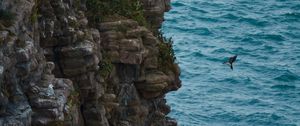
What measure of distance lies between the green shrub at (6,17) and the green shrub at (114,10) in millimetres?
9344

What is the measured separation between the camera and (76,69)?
96.5 feet

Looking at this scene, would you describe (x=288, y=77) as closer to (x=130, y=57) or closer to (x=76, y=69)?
(x=130, y=57)

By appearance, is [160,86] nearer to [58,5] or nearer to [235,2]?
[58,5]

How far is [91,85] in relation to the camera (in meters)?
30.5

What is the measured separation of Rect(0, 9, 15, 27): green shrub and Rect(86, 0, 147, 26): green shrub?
9344mm

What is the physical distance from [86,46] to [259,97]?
44.1m

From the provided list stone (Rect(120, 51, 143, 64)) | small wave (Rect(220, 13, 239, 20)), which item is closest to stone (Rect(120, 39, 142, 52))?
stone (Rect(120, 51, 143, 64))

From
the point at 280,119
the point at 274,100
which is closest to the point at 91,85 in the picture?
the point at 280,119

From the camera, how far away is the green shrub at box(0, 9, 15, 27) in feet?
77.9

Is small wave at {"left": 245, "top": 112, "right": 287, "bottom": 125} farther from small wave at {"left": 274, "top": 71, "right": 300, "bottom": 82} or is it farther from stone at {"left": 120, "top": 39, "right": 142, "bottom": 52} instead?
stone at {"left": 120, "top": 39, "right": 142, "bottom": 52}

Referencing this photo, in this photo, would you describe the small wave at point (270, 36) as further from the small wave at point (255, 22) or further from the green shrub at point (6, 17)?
the green shrub at point (6, 17)

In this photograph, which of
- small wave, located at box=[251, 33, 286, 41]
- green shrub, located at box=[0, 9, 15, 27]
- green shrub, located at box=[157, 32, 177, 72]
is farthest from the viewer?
small wave, located at box=[251, 33, 286, 41]

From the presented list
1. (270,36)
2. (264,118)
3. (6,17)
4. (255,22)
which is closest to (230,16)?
(255,22)

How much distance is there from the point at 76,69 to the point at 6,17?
6.12 m
